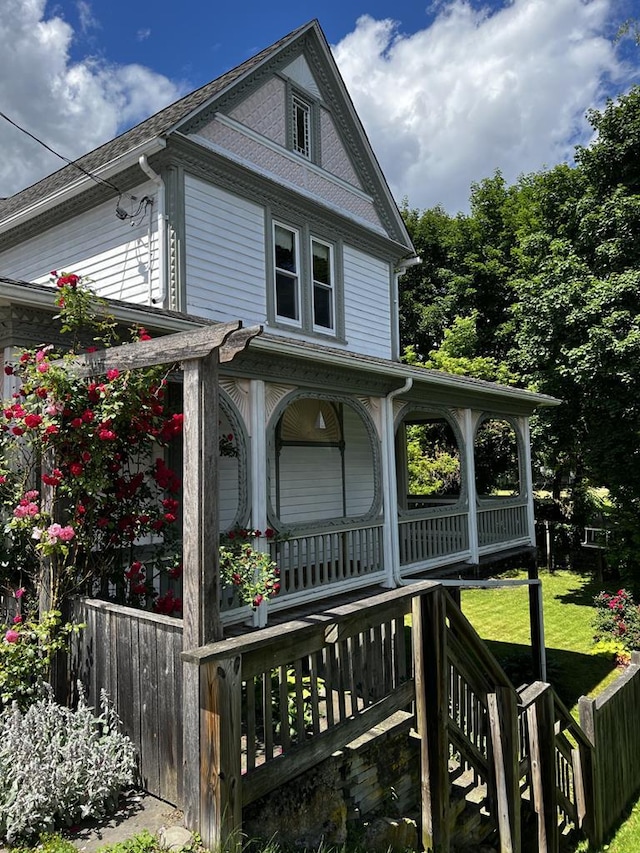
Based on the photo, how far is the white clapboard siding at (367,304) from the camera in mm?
11906

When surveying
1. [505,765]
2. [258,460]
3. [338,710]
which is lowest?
[505,765]

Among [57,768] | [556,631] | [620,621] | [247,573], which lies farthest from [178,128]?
[556,631]

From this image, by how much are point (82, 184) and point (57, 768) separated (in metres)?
8.57

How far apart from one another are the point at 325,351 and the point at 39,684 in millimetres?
5060

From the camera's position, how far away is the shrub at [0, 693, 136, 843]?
3.05 m

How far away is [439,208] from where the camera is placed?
3111 centimetres

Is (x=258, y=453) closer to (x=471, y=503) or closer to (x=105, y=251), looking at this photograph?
(x=105, y=251)

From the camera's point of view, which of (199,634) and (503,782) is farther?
(503,782)

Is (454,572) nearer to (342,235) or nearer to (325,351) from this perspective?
(325,351)

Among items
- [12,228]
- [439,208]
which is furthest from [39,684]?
[439,208]

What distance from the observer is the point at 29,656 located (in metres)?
3.96

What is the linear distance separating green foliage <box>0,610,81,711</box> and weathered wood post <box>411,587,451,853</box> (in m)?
2.52

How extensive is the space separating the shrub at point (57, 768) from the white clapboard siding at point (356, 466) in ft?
28.3

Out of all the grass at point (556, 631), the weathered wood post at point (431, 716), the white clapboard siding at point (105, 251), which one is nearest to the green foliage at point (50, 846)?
the weathered wood post at point (431, 716)
